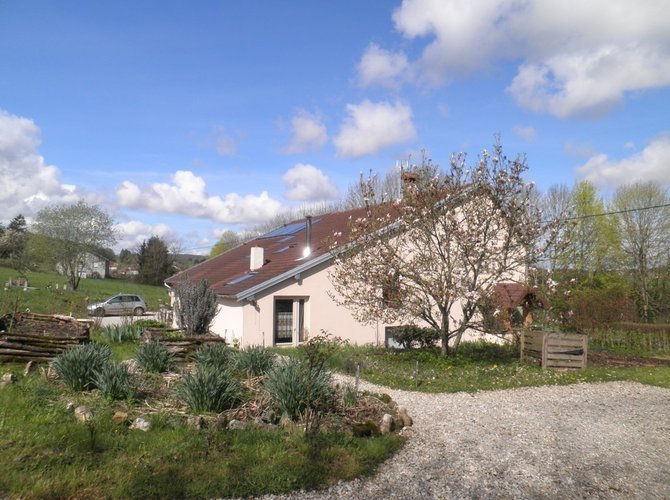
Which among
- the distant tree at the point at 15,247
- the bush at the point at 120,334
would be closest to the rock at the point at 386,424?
the bush at the point at 120,334

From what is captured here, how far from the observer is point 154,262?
188ft

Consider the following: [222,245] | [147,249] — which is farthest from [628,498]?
[222,245]

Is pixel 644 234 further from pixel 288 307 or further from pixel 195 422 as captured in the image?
pixel 195 422

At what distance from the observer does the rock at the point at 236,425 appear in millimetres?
6609

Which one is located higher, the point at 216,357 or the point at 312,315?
the point at 312,315

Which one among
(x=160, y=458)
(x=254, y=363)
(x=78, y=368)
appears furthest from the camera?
(x=254, y=363)

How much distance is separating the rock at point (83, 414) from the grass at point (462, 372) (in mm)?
5972

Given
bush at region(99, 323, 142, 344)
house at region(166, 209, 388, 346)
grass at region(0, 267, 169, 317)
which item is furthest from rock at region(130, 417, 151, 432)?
grass at region(0, 267, 169, 317)

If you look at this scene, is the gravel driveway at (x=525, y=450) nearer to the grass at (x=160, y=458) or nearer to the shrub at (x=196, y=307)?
the grass at (x=160, y=458)

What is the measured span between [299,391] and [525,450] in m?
2.92

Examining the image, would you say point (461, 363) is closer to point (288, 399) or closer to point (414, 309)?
point (414, 309)

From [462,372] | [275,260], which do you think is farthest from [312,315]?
[462,372]

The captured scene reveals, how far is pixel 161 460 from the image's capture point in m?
5.61

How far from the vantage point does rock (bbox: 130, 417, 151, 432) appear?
21.3ft
